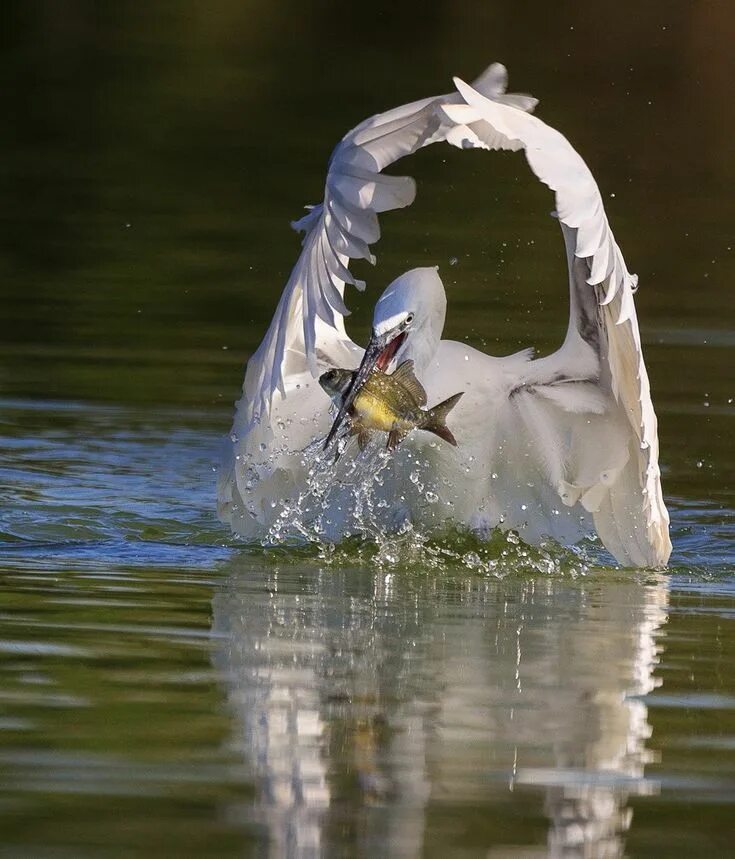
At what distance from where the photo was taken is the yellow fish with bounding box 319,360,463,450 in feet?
21.6

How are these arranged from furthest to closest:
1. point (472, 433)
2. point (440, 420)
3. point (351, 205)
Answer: point (472, 433) < point (440, 420) < point (351, 205)

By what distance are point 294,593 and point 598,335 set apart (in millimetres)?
1372

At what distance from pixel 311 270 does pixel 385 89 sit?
19.1m

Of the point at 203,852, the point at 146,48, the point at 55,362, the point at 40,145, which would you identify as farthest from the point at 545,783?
the point at 146,48

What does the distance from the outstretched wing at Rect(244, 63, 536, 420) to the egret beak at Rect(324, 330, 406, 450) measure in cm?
14

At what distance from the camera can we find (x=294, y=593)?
260 inches

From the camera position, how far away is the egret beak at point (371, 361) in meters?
6.64

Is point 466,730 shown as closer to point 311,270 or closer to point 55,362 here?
point 311,270

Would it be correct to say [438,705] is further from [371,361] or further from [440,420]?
[371,361]

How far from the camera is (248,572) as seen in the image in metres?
7.02

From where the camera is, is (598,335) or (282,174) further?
(282,174)

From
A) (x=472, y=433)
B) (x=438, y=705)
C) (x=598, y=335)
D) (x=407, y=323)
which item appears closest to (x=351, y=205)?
(x=407, y=323)

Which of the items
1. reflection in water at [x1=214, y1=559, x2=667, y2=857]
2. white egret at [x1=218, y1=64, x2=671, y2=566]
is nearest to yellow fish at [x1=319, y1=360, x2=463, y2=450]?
white egret at [x1=218, y1=64, x2=671, y2=566]

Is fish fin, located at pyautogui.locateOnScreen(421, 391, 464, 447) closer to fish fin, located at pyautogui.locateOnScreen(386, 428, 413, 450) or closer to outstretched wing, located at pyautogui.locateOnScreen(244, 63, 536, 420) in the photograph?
fish fin, located at pyautogui.locateOnScreen(386, 428, 413, 450)
